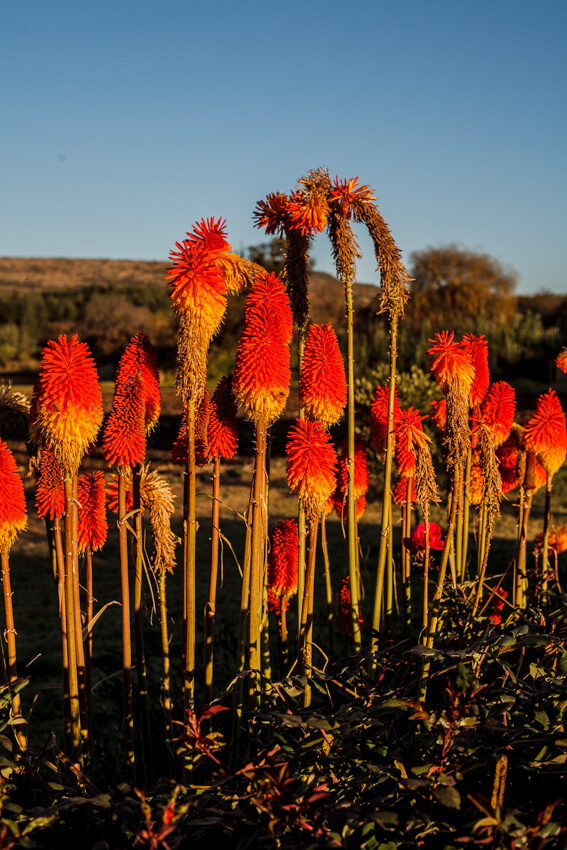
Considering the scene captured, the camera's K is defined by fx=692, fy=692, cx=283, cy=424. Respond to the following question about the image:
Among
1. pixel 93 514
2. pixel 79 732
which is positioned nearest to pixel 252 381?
pixel 93 514

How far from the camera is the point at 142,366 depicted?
2.62 meters

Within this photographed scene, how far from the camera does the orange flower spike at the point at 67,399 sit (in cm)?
233

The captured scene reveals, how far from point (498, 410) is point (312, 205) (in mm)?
1488

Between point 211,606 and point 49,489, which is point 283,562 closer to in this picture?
point 211,606

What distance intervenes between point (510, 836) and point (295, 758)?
63 centimetres

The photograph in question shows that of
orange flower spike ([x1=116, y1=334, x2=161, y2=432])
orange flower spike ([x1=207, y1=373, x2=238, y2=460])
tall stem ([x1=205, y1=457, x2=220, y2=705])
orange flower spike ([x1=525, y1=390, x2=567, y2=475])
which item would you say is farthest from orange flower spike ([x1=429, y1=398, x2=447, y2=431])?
orange flower spike ([x1=116, y1=334, x2=161, y2=432])

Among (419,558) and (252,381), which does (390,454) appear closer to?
(252,381)

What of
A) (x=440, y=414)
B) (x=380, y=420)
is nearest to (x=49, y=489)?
(x=380, y=420)

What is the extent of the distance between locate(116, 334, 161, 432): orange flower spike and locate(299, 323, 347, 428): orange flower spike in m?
0.58

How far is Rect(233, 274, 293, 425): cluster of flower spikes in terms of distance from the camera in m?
2.42

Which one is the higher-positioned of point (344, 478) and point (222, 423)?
point (222, 423)

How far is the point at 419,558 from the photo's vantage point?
3.51 m

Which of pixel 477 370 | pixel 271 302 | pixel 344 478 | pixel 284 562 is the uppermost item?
pixel 271 302

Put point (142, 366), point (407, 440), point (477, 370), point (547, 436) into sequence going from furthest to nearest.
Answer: point (547, 436) < point (477, 370) < point (407, 440) < point (142, 366)
